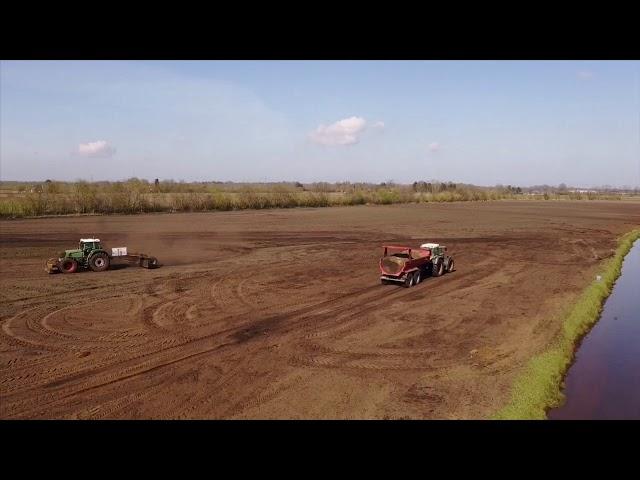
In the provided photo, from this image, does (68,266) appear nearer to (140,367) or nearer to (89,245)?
(89,245)

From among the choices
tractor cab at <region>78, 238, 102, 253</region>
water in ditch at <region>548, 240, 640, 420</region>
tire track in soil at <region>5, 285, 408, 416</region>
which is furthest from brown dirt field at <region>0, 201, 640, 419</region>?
tractor cab at <region>78, 238, 102, 253</region>

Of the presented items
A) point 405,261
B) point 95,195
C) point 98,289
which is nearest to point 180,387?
point 98,289

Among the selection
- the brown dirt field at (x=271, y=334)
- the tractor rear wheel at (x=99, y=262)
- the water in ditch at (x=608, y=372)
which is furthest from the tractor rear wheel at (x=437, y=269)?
the tractor rear wheel at (x=99, y=262)

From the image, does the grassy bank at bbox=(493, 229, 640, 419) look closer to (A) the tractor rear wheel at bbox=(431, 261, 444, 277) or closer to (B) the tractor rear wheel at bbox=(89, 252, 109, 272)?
(A) the tractor rear wheel at bbox=(431, 261, 444, 277)

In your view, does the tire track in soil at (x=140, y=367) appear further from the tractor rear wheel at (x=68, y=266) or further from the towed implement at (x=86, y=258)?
the tractor rear wheel at (x=68, y=266)

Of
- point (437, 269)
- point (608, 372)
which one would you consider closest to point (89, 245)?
point (437, 269)
